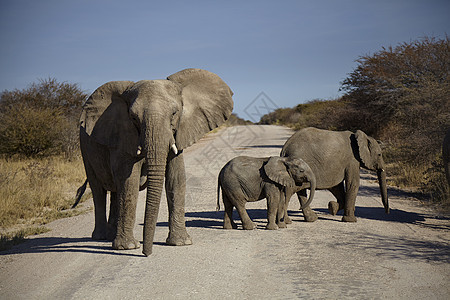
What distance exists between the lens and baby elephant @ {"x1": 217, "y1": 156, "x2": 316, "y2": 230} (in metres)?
8.23

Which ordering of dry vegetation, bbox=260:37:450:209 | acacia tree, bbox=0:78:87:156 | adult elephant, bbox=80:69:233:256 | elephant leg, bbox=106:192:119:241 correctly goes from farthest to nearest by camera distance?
acacia tree, bbox=0:78:87:156 → dry vegetation, bbox=260:37:450:209 → elephant leg, bbox=106:192:119:241 → adult elephant, bbox=80:69:233:256

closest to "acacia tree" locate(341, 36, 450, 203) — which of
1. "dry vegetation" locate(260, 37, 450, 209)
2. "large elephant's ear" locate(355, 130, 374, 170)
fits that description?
"dry vegetation" locate(260, 37, 450, 209)

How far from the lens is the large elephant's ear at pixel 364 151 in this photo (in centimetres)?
930

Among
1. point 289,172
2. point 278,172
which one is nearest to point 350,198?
point 289,172

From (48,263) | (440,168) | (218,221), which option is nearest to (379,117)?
(440,168)

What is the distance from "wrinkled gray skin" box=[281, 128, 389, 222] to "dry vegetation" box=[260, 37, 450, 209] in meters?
2.49

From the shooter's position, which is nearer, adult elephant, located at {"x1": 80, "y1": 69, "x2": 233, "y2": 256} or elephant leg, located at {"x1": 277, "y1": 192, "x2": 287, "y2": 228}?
adult elephant, located at {"x1": 80, "y1": 69, "x2": 233, "y2": 256}

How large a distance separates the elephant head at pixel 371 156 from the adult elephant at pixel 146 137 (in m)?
3.30

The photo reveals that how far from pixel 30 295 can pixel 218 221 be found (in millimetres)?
4620

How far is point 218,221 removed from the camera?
929cm

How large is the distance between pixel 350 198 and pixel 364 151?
1.01 m

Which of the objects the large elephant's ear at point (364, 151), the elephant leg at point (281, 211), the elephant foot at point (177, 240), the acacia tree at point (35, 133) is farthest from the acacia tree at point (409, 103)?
the acacia tree at point (35, 133)

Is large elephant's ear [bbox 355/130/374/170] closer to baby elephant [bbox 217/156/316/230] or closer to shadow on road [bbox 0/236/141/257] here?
baby elephant [bbox 217/156/316/230]

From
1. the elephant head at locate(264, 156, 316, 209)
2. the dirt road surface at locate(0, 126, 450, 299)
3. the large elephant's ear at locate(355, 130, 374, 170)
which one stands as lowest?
the dirt road surface at locate(0, 126, 450, 299)
